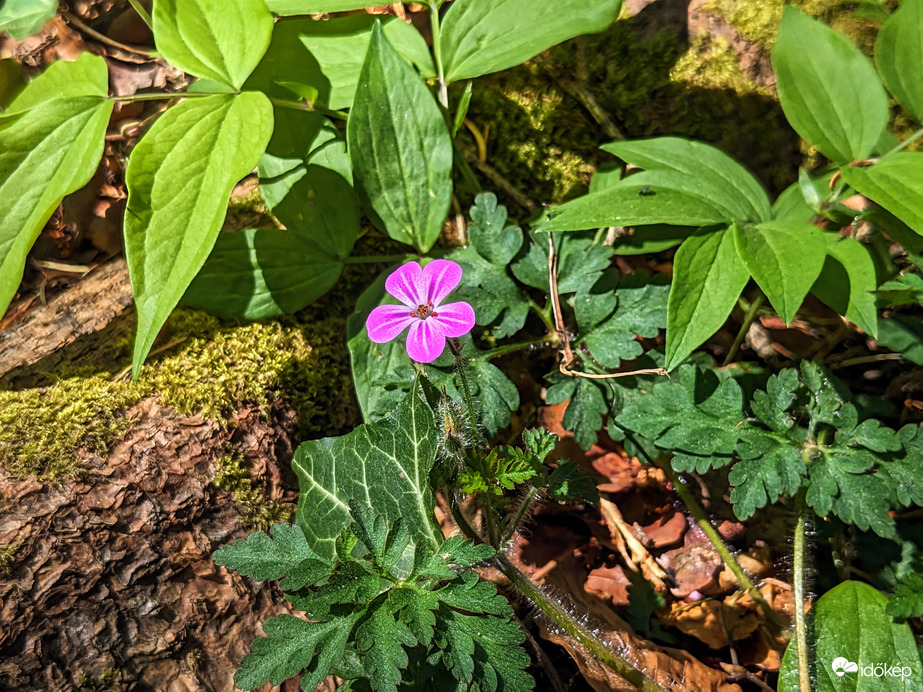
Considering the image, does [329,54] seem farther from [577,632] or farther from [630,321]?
[577,632]

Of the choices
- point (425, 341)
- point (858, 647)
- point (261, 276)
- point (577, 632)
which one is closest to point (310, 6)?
point (261, 276)

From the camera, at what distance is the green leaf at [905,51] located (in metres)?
1.92

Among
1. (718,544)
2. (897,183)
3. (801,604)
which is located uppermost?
(897,183)

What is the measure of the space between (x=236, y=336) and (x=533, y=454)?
1.01m

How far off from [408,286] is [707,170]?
96cm

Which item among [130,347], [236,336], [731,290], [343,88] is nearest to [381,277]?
[236,336]

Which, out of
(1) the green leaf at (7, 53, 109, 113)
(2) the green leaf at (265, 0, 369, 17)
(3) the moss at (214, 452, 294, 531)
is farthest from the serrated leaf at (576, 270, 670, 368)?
(1) the green leaf at (7, 53, 109, 113)

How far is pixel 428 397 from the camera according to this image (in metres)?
1.64

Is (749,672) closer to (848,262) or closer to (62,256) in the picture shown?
(848,262)

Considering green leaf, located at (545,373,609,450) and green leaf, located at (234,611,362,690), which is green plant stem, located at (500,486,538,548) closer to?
green leaf, located at (545,373,609,450)

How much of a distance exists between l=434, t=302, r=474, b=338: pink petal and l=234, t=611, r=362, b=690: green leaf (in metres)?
0.63

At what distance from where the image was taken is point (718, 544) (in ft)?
6.58

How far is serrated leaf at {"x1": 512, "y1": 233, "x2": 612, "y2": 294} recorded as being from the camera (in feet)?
6.41

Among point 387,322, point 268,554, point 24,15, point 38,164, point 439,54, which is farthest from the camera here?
point 24,15
